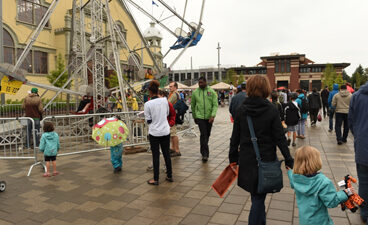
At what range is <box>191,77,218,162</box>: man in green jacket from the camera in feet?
20.8

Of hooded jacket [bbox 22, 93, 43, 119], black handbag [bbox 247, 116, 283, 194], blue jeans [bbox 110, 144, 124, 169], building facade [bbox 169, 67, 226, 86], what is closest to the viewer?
black handbag [bbox 247, 116, 283, 194]

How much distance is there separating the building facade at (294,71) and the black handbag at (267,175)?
55190 millimetres

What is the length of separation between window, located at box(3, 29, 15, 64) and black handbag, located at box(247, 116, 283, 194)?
82.1 ft

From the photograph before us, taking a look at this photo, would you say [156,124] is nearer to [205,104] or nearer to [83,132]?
[205,104]

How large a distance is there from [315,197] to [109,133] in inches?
154

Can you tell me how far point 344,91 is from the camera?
818cm

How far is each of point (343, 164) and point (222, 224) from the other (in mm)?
3977

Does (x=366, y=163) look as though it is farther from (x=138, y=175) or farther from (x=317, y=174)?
(x=138, y=175)

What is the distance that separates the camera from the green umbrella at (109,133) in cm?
535

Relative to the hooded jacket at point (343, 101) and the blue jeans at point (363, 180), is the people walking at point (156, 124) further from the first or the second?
the hooded jacket at point (343, 101)

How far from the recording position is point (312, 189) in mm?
2459

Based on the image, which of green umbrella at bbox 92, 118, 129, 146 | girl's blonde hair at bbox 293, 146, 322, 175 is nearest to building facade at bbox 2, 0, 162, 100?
green umbrella at bbox 92, 118, 129, 146

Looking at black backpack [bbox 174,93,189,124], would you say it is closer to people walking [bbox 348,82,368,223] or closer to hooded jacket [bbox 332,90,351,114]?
people walking [bbox 348,82,368,223]

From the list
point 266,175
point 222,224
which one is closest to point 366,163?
point 266,175
